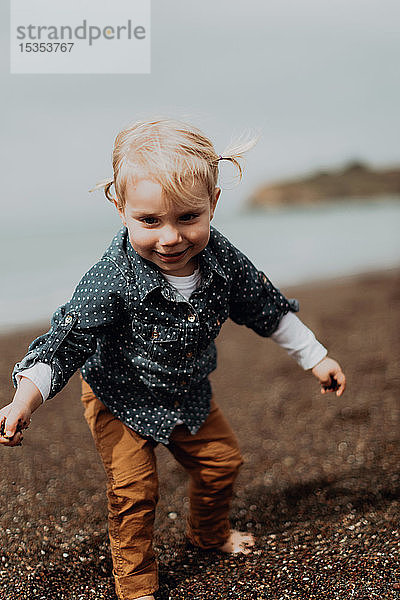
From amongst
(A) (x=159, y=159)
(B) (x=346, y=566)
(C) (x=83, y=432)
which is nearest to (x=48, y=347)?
(A) (x=159, y=159)

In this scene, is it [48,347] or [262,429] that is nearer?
[48,347]

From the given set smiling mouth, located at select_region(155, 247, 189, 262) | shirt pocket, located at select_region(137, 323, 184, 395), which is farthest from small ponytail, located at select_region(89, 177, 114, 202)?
shirt pocket, located at select_region(137, 323, 184, 395)

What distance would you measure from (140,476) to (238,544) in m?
0.58

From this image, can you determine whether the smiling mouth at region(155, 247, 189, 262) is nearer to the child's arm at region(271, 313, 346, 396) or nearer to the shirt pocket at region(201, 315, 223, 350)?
the shirt pocket at region(201, 315, 223, 350)

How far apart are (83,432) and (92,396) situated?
145cm

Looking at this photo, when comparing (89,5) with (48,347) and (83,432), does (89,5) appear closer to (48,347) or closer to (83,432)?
(83,432)

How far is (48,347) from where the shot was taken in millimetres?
2098

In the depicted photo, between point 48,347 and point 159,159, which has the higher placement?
point 159,159

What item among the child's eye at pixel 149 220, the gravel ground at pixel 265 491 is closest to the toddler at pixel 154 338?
the child's eye at pixel 149 220

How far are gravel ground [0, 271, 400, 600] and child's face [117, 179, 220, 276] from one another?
1.09 m

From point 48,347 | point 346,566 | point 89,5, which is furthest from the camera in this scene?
point 89,5

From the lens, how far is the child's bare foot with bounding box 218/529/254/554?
2.57 meters

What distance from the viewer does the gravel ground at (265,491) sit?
2.33 metres

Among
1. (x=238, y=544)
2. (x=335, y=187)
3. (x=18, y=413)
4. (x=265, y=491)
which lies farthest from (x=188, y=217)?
(x=335, y=187)
